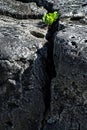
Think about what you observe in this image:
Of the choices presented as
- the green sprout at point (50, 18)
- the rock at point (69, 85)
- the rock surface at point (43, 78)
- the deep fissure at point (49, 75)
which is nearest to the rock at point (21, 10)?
the green sprout at point (50, 18)

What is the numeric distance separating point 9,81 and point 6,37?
0.60 m

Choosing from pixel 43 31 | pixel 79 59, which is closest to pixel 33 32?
pixel 43 31

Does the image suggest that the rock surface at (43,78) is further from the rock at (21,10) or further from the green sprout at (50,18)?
the rock at (21,10)

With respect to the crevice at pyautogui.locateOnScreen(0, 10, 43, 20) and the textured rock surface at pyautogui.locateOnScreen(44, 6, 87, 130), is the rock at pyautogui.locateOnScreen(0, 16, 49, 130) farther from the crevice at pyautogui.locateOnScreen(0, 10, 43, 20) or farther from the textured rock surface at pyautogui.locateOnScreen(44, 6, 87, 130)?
the crevice at pyautogui.locateOnScreen(0, 10, 43, 20)

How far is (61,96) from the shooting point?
450 centimetres

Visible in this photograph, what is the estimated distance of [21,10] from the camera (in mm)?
5820

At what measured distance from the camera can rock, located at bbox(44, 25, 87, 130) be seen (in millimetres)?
4324

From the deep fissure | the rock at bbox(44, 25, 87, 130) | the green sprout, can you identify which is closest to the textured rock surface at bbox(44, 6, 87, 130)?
the rock at bbox(44, 25, 87, 130)

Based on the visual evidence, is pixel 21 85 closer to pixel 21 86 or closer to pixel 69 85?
pixel 21 86

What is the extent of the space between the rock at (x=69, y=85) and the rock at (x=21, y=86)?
0.21m

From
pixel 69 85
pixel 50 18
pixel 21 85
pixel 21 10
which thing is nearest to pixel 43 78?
pixel 21 85

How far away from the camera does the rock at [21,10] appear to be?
5.73 metres

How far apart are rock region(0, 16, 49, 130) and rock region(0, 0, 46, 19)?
104 centimetres

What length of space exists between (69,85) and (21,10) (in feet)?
6.21
